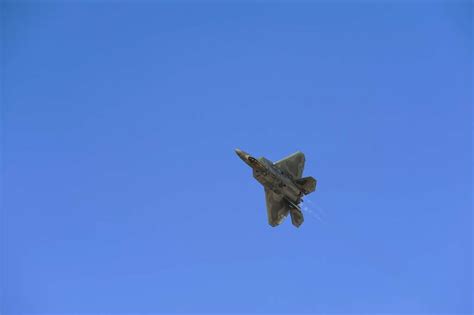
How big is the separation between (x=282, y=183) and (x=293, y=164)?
7269mm

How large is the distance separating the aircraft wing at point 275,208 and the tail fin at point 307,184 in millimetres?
5836

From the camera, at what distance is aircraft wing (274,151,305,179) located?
10100 centimetres

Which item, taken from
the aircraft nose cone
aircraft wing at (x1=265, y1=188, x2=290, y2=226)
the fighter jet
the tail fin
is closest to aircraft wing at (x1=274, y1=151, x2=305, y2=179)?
the fighter jet

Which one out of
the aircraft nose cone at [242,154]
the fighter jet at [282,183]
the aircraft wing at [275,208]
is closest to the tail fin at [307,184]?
the fighter jet at [282,183]

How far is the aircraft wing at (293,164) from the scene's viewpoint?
101 m

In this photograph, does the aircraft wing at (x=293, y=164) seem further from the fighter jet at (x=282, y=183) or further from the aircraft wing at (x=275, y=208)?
the aircraft wing at (x=275, y=208)

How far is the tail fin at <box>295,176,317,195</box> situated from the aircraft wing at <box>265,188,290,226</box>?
Answer: 5836mm

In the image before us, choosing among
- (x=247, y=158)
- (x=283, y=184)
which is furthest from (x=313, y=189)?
(x=247, y=158)

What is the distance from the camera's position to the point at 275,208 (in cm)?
10350

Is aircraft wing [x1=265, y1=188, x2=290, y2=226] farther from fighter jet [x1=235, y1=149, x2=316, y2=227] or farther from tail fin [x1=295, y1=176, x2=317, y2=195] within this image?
tail fin [x1=295, y1=176, x2=317, y2=195]

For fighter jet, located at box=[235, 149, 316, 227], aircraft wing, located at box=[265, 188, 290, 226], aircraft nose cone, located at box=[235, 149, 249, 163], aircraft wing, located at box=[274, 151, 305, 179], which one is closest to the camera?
aircraft nose cone, located at box=[235, 149, 249, 163]

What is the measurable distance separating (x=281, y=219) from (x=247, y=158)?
15.5 m

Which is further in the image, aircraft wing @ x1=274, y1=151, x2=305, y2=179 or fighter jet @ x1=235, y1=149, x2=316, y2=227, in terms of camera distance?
aircraft wing @ x1=274, y1=151, x2=305, y2=179

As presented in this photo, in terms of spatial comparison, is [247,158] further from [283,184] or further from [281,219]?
[281,219]
